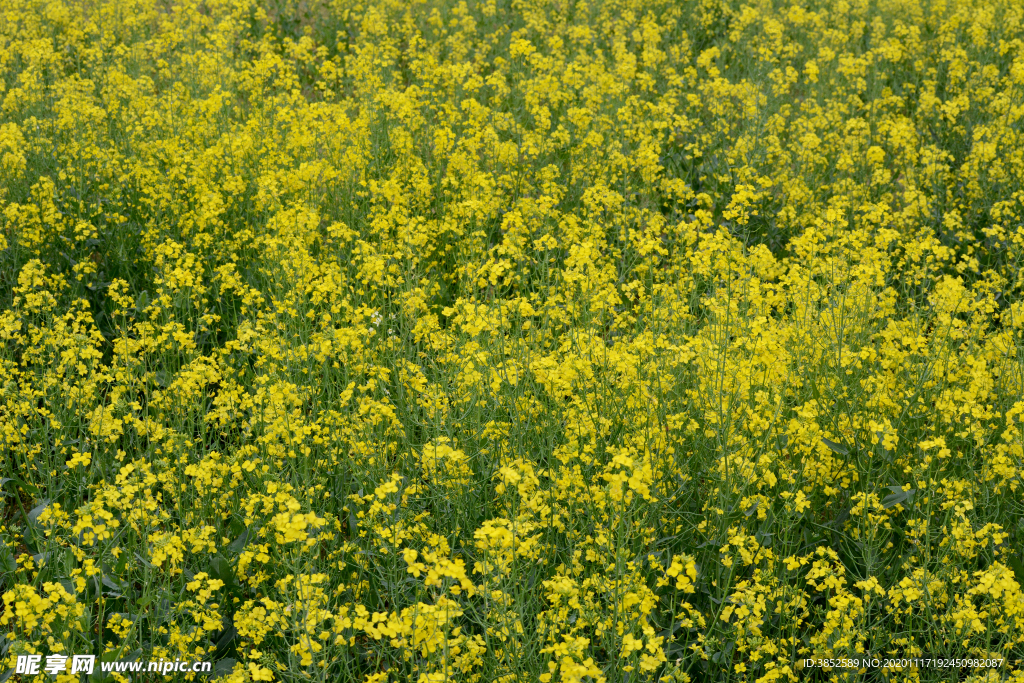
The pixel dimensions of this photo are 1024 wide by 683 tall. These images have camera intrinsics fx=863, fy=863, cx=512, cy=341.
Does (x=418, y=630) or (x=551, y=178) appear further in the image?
(x=551, y=178)

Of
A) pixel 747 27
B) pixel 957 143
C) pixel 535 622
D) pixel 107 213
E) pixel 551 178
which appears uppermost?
pixel 747 27

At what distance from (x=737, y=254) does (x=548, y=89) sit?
2.98 metres

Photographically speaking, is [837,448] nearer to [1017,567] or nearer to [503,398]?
[1017,567]

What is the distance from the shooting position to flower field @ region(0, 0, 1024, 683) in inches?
118

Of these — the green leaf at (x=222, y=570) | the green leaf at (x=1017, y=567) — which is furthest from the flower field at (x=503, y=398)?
the green leaf at (x=1017, y=567)

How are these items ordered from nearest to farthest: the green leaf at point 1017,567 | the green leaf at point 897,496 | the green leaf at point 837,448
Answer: the green leaf at point 1017,567 → the green leaf at point 897,496 → the green leaf at point 837,448

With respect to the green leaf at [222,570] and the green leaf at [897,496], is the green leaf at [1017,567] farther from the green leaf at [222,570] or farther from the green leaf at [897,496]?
the green leaf at [222,570]

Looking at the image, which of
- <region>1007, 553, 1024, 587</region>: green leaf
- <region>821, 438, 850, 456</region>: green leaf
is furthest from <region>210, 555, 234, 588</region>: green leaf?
<region>1007, 553, 1024, 587</region>: green leaf

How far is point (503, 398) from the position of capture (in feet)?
12.6

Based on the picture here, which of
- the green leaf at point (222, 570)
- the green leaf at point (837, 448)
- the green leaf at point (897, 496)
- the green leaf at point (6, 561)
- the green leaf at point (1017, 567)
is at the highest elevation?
the green leaf at point (837, 448)

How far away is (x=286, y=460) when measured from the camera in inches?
161

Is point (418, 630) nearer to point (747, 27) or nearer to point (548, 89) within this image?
point (548, 89)

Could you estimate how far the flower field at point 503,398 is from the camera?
3010 millimetres

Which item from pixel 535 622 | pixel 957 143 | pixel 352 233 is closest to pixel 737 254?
pixel 352 233
